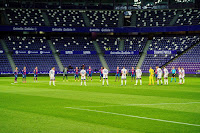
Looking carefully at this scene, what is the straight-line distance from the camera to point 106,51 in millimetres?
79625

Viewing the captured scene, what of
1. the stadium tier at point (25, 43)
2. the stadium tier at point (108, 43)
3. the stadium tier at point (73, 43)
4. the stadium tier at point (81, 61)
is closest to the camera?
the stadium tier at point (81, 61)

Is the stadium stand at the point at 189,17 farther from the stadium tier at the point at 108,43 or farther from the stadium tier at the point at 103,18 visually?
the stadium tier at the point at 103,18

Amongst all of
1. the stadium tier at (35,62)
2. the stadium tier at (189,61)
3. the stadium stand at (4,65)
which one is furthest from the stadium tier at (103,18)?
the stadium stand at (4,65)

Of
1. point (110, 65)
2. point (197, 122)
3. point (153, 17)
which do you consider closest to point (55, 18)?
point (110, 65)

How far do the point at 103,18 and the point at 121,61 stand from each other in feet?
44.9

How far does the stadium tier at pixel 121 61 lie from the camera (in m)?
77.0

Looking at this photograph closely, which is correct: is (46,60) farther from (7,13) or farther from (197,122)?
(197,122)

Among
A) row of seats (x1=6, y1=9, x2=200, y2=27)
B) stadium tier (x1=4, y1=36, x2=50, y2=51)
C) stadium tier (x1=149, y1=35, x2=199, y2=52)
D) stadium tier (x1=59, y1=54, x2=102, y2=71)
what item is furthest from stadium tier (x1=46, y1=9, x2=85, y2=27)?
stadium tier (x1=149, y1=35, x2=199, y2=52)

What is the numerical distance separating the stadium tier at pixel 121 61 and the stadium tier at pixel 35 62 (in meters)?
13.0

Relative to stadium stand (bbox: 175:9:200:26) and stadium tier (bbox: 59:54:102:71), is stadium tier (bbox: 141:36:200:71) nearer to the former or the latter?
stadium stand (bbox: 175:9:200:26)

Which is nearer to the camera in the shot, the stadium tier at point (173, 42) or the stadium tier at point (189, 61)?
the stadium tier at point (189, 61)

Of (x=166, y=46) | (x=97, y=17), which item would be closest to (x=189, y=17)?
(x=166, y=46)

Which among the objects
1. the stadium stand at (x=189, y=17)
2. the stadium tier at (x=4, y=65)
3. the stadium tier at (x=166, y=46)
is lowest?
the stadium tier at (x=4, y=65)

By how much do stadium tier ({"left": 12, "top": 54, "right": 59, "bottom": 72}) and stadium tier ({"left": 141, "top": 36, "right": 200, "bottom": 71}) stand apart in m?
21.6
